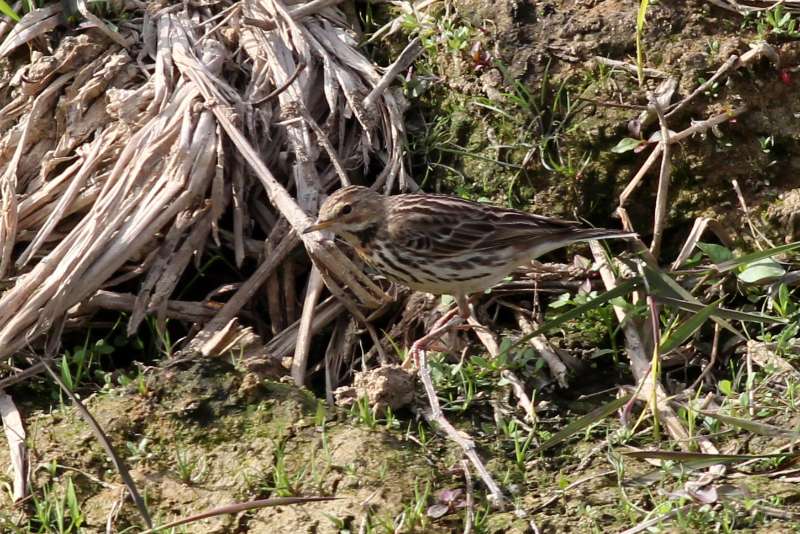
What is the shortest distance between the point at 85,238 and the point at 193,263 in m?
0.60

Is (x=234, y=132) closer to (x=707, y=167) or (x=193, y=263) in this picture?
(x=193, y=263)

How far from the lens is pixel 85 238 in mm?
5988

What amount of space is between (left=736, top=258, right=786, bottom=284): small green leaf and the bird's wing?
84 centimetres

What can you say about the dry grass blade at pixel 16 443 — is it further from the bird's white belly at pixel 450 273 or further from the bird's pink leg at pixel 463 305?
the bird's pink leg at pixel 463 305

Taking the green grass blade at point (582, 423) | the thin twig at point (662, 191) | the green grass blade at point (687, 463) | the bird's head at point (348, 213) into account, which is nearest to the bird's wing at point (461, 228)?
the bird's head at point (348, 213)

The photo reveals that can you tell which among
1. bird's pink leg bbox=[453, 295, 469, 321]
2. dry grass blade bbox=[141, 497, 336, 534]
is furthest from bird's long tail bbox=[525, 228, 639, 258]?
dry grass blade bbox=[141, 497, 336, 534]

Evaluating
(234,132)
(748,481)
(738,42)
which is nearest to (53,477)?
(234,132)

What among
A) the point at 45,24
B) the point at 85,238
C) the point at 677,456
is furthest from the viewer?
the point at 45,24

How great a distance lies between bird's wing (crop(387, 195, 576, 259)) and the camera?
5.80 m

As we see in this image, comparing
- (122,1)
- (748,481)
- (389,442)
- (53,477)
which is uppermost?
(122,1)

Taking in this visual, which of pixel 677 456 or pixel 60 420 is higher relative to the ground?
pixel 60 420

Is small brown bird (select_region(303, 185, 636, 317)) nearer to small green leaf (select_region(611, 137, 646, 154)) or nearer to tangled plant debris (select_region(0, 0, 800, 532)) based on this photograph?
tangled plant debris (select_region(0, 0, 800, 532))

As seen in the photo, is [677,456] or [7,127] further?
[7,127]

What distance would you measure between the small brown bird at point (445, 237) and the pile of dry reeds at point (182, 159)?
0.24 metres
